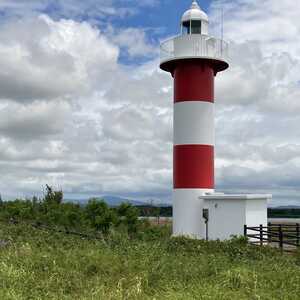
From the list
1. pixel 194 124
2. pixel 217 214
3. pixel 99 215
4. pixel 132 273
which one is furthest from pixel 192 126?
pixel 132 273

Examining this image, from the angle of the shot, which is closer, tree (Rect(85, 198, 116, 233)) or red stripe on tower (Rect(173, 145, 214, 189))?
red stripe on tower (Rect(173, 145, 214, 189))

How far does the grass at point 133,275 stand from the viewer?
9.12 meters

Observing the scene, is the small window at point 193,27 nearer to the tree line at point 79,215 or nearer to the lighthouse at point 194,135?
the lighthouse at point 194,135

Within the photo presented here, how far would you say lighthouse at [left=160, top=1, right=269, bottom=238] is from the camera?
22328 mm

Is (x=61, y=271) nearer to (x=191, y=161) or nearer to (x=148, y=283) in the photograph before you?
(x=148, y=283)

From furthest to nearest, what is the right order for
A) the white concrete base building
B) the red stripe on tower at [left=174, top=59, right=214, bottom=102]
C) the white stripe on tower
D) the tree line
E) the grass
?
the tree line < the red stripe on tower at [left=174, top=59, right=214, bottom=102] < the white stripe on tower < the white concrete base building < the grass

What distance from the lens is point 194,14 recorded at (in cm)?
2373

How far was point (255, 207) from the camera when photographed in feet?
71.1

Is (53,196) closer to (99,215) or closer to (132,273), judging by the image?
(99,215)

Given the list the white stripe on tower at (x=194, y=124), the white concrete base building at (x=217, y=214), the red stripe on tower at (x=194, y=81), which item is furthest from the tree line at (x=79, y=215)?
the red stripe on tower at (x=194, y=81)

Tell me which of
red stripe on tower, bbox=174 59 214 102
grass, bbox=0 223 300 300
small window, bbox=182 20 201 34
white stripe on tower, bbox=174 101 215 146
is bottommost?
grass, bbox=0 223 300 300

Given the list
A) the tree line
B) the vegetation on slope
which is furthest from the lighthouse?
the vegetation on slope

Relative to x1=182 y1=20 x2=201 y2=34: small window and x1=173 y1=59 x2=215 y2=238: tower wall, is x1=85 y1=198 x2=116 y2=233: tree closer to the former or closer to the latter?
x1=173 y1=59 x2=215 y2=238: tower wall

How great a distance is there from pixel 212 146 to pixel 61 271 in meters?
13.5
